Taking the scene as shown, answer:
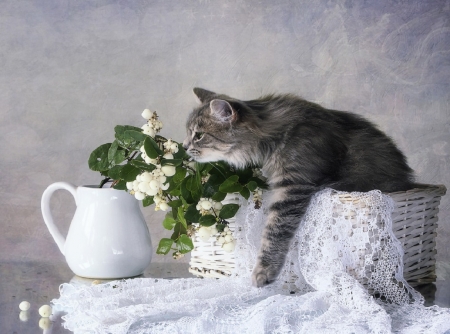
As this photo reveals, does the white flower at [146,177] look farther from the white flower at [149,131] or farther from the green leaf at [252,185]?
the green leaf at [252,185]

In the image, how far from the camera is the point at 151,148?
1504 mm

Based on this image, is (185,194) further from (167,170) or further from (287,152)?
(287,152)

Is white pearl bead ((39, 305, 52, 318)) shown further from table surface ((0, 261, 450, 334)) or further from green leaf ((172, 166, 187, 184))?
green leaf ((172, 166, 187, 184))

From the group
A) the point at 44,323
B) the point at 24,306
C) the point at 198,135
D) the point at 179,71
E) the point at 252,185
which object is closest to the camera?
the point at 44,323

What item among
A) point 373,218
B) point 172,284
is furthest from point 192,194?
point 373,218

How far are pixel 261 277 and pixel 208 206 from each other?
220mm

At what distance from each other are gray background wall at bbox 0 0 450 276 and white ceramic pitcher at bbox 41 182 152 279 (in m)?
1.03

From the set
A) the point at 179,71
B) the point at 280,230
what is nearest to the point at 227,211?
the point at 280,230

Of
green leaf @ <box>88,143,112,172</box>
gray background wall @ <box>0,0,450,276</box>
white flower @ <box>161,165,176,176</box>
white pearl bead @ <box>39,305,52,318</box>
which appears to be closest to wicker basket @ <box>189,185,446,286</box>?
white flower @ <box>161,165,176,176</box>

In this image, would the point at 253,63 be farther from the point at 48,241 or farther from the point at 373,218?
the point at 373,218

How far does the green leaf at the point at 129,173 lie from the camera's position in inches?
61.0

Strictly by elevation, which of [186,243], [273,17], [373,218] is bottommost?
[186,243]

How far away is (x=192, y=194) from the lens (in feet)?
5.19

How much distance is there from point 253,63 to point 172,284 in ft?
4.47
